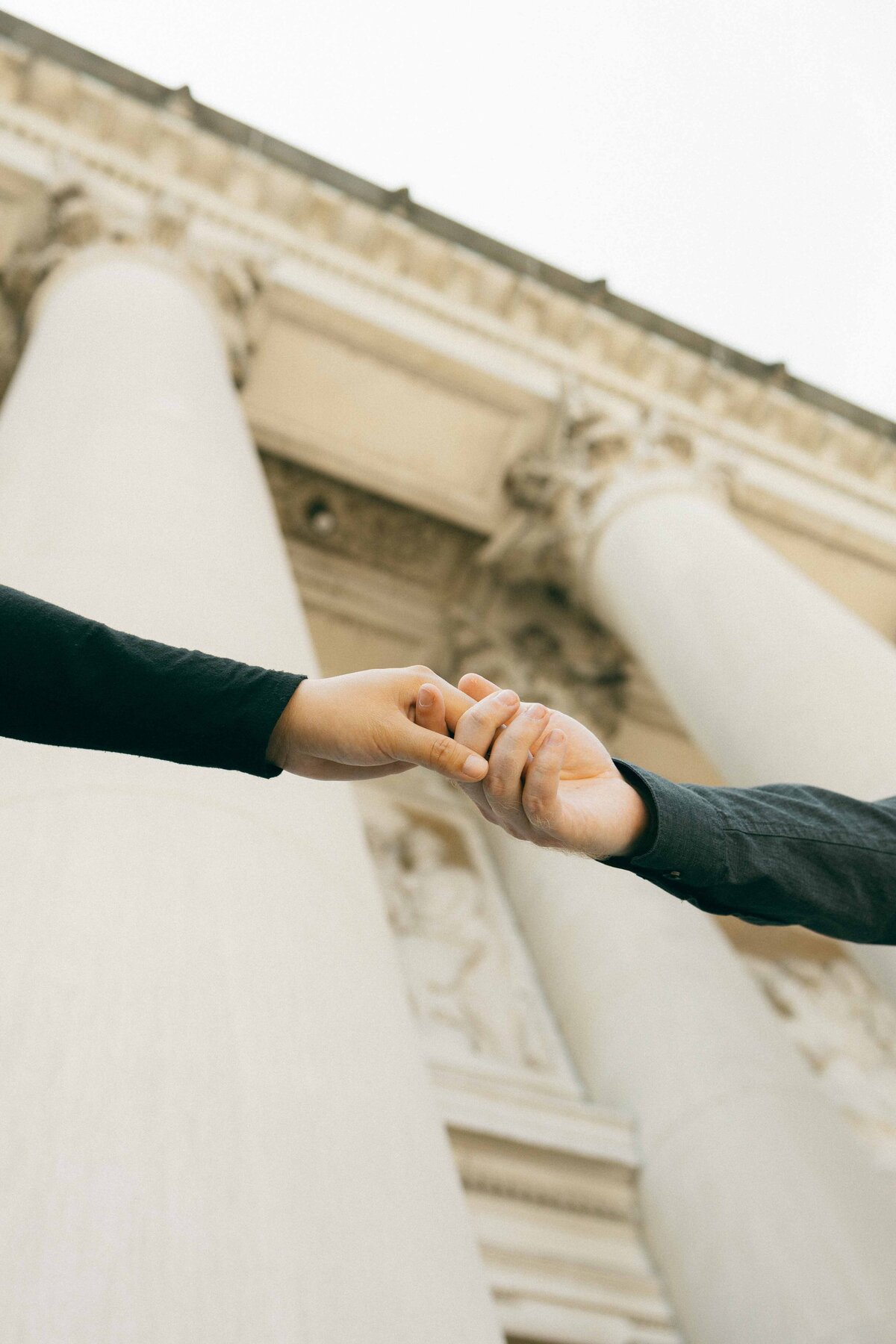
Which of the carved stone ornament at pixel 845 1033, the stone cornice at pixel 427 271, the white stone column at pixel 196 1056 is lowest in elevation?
the white stone column at pixel 196 1056

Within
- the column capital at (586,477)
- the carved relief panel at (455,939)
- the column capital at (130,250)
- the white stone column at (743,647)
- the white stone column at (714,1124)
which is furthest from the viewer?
the column capital at (586,477)

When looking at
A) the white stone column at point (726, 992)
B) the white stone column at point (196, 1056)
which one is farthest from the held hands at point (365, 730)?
the white stone column at point (726, 992)

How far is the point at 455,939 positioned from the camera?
9.20 meters

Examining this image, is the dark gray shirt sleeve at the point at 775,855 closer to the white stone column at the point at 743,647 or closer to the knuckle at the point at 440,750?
the knuckle at the point at 440,750

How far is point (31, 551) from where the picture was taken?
13.9 ft

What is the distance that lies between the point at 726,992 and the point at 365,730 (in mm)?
6831

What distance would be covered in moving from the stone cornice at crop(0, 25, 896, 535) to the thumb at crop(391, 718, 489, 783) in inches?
397

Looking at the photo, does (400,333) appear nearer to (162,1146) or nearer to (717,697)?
(717,697)

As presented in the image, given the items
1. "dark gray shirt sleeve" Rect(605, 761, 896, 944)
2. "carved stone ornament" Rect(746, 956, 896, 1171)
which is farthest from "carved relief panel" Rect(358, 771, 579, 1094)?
"dark gray shirt sleeve" Rect(605, 761, 896, 944)

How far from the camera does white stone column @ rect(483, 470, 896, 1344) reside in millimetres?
6102

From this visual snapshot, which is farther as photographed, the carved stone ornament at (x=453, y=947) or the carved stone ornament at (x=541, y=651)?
the carved stone ornament at (x=541, y=651)

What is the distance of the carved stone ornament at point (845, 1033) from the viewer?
864 cm

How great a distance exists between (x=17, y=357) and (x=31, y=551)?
6796mm

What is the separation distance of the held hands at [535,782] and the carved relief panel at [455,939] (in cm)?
566
